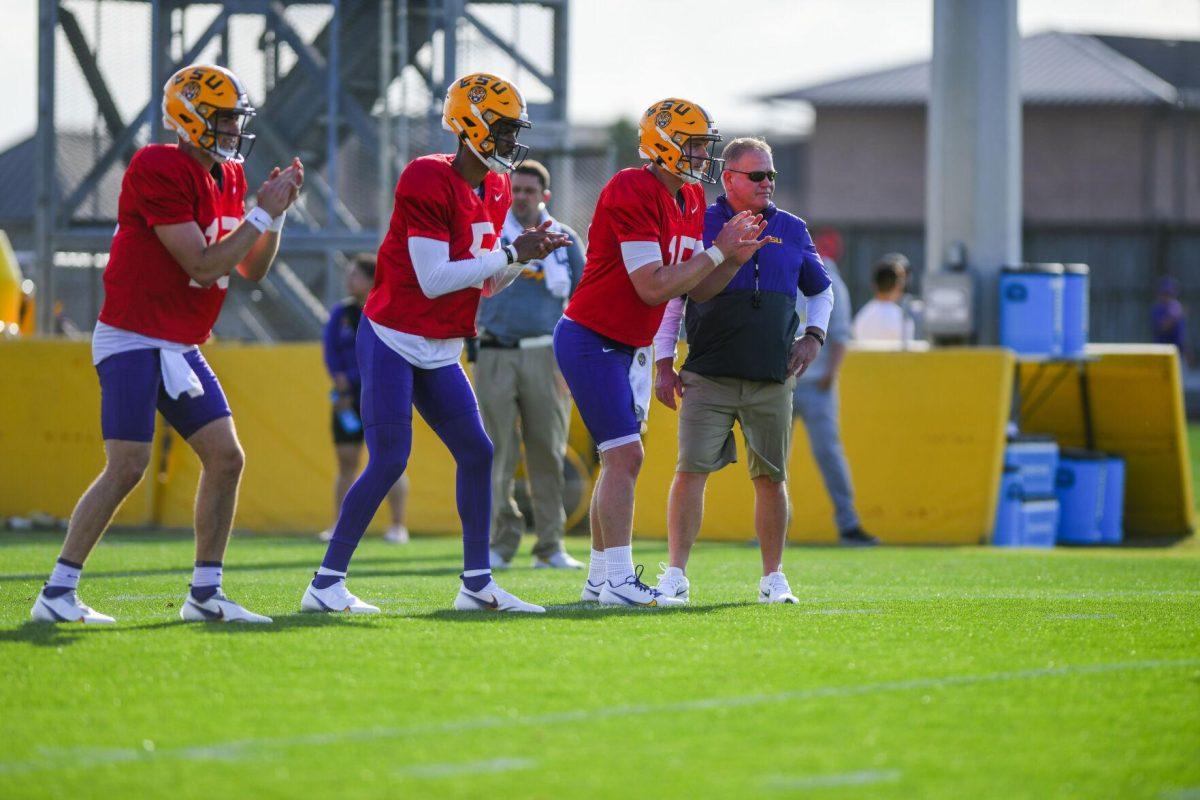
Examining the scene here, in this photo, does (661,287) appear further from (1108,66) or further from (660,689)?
(1108,66)

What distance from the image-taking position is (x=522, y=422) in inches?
420

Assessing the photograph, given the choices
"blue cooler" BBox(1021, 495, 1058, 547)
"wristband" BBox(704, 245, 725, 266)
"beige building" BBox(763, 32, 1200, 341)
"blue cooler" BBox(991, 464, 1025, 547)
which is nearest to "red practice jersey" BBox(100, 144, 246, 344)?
"wristband" BBox(704, 245, 725, 266)

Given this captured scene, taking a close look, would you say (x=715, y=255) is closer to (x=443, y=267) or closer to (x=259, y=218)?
(x=443, y=267)

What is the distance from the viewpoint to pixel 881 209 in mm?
49875

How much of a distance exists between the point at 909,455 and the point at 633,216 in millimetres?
6383

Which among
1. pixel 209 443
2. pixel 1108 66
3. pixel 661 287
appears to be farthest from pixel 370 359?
pixel 1108 66

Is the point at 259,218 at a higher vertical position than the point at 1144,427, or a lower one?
higher

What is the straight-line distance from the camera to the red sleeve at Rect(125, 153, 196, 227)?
6.39 metres

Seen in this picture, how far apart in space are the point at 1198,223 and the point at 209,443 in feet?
125

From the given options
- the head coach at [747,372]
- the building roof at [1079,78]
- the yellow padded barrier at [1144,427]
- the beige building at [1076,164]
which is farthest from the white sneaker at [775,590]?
the building roof at [1079,78]

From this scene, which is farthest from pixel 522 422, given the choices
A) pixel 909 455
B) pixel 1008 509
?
pixel 1008 509

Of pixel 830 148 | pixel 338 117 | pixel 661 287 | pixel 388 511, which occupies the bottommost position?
pixel 388 511

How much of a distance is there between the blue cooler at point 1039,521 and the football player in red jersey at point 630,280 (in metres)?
6.63

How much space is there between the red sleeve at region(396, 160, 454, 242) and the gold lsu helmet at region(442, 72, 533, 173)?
22cm
